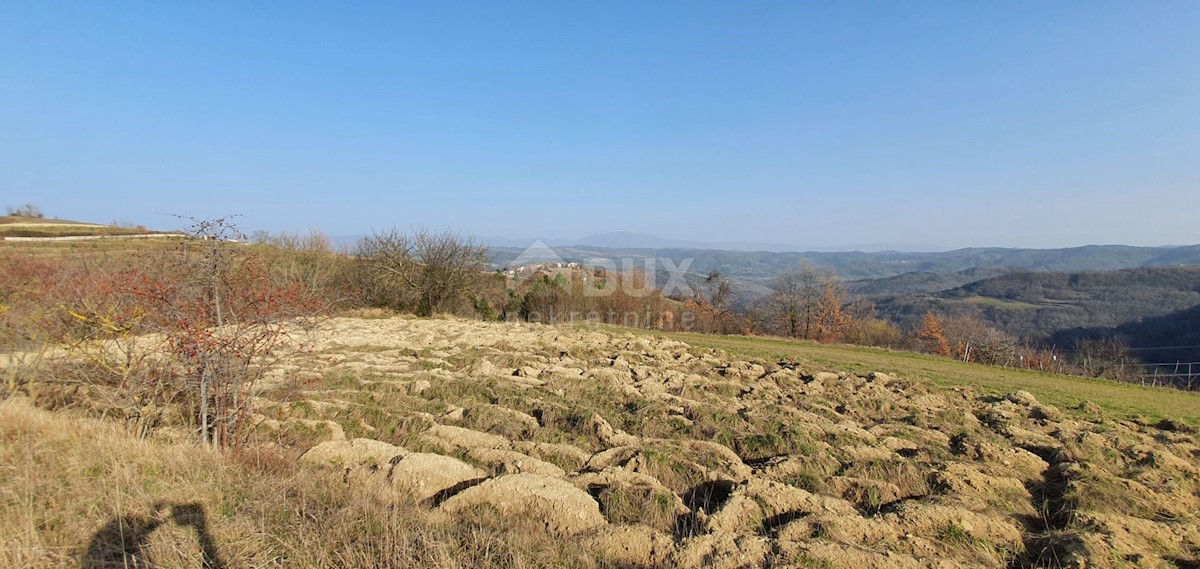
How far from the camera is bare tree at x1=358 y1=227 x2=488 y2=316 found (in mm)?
24688

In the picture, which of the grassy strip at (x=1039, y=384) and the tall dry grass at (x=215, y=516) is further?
the grassy strip at (x=1039, y=384)

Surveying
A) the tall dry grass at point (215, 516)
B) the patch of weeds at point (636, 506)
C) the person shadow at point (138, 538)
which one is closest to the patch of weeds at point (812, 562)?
the patch of weeds at point (636, 506)

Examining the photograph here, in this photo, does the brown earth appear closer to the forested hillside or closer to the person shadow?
the person shadow

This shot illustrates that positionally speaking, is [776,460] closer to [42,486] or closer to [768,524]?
[768,524]

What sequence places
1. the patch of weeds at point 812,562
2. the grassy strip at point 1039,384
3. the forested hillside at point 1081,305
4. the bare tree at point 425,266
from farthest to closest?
1. the forested hillside at point 1081,305
2. the bare tree at point 425,266
3. the grassy strip at point 1039,384
4. the patch of weeds at point 812,562

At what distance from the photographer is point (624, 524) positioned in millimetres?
4207

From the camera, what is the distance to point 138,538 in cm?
334

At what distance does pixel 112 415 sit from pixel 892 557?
8.05m

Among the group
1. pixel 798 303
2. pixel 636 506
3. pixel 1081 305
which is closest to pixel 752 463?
pixel 636 506

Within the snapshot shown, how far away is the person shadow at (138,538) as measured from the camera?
10.0 feet

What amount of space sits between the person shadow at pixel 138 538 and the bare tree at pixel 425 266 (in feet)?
70.5

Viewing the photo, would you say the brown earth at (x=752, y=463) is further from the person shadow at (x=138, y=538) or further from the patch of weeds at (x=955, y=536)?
the person shadow at (x=138, y=538)

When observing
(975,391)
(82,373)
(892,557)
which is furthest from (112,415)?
(975,391)

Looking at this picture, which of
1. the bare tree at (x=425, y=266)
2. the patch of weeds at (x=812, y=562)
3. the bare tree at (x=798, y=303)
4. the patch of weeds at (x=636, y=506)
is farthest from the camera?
the bare tree at (x=798, y=303)
